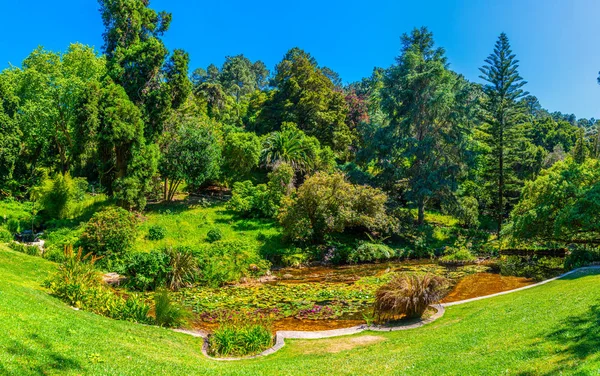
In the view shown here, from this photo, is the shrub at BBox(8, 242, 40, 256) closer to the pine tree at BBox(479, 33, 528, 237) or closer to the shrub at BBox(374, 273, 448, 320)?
the shrub at BBox(374, 273, 448, 320)

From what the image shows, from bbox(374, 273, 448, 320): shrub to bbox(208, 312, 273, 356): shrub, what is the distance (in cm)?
327

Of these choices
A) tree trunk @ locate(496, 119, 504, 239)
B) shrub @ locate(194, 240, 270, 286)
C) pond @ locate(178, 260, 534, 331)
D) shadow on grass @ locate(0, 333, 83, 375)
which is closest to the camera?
shadow on grass @ locate(0, 333, 83, 375)

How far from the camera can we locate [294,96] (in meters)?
37.0

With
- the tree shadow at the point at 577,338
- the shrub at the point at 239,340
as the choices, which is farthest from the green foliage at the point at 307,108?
the tree shadow at the point at 577,338

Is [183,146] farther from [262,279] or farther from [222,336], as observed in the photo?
[222,336]

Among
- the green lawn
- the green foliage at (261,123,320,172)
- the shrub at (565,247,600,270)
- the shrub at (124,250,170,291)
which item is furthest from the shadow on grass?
the green foliage at (261,123,320,172)

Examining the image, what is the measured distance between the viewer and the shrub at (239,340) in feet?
28.8

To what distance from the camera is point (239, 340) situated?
894 centimetres

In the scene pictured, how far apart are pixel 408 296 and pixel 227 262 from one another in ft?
30.9

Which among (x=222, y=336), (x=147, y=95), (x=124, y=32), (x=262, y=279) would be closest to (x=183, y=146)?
(x=147, y=95)

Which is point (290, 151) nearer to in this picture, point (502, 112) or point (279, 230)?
point (279, 230)

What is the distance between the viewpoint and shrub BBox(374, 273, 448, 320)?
10.2 meters

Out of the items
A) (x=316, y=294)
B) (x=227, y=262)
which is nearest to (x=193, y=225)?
(x=227, y=262)

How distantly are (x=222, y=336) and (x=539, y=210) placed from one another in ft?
50.9
